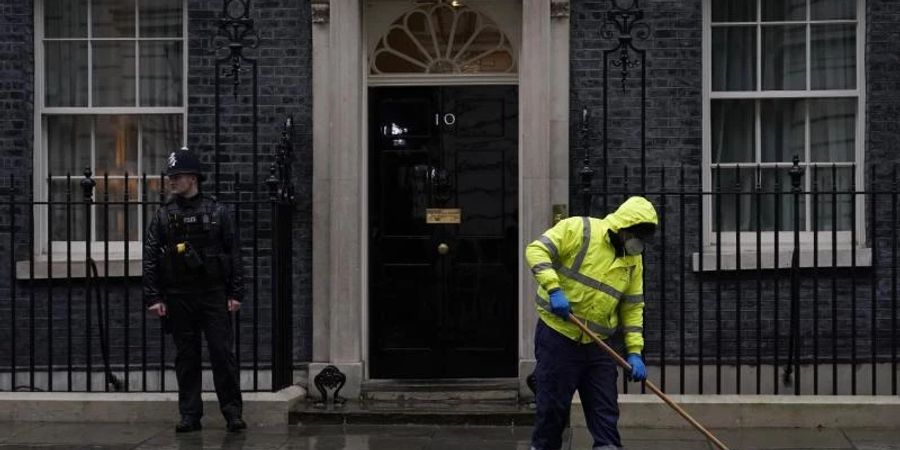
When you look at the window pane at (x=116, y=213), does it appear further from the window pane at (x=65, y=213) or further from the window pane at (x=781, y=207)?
the window pane at (x=781, y=207)

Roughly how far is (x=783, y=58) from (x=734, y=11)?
54 cm

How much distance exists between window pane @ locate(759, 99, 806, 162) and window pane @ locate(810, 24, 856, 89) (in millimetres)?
257

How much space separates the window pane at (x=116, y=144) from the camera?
11023 millimetres

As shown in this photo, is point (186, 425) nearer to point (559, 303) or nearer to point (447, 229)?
A: point (447, 229)

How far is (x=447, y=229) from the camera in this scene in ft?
35.3

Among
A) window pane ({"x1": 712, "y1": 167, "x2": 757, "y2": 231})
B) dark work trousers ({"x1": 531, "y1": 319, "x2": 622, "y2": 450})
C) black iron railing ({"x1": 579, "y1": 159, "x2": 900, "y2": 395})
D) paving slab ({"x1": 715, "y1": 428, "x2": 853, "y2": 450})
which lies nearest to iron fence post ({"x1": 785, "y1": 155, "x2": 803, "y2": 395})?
paving slab ({"x1": 715, "y1": 428, "x2": 853, "y2": 450})

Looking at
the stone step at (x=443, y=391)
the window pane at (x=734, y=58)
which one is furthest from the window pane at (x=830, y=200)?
the stone step at (x=443, y=391)

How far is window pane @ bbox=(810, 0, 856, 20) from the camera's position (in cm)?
1072

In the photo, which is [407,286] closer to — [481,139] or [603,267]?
[481,139]

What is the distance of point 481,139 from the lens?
10.8 metres

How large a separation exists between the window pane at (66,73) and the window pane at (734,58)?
5.09 meters

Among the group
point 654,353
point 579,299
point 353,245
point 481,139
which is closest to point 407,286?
point 353,245

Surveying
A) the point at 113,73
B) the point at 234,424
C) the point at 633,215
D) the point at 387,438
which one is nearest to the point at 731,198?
the point at 387,438

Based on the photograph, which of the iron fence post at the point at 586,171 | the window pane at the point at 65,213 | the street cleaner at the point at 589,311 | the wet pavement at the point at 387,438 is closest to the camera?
the street cleaner at the point at 589,311
